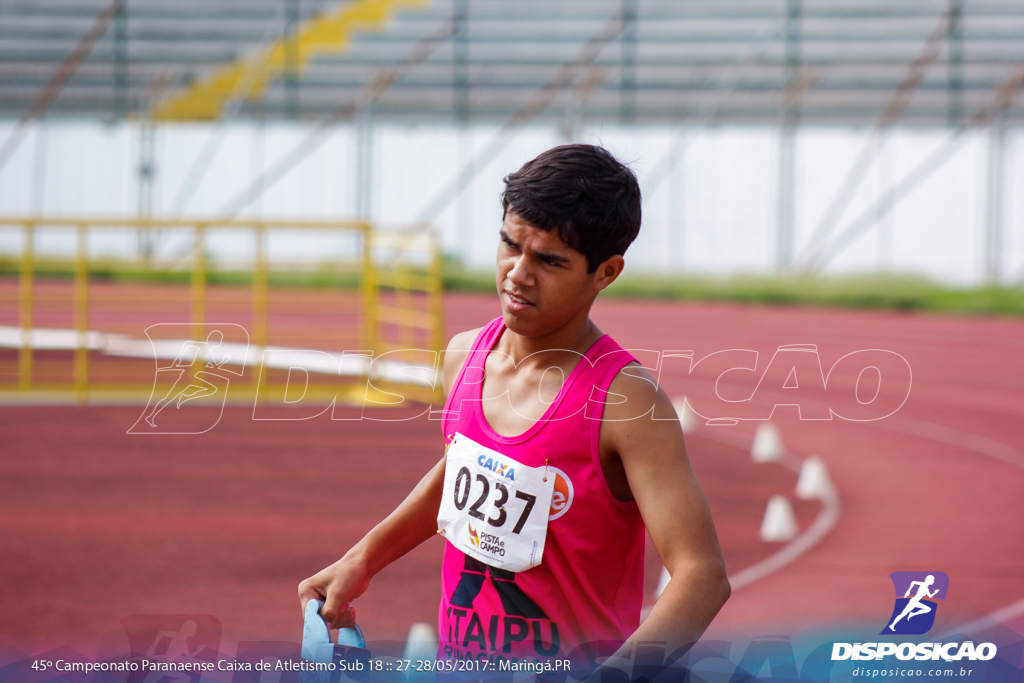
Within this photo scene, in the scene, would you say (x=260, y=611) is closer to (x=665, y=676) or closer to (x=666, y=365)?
(x=665, y=676)

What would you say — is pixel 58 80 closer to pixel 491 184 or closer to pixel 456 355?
pixel 491 184

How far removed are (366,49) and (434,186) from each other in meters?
3.92

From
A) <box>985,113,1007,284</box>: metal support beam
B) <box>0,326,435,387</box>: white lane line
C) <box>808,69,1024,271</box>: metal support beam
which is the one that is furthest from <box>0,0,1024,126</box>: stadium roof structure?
<box>0,326,435,387</box>: white lane line

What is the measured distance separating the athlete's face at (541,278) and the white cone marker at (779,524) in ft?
13.5

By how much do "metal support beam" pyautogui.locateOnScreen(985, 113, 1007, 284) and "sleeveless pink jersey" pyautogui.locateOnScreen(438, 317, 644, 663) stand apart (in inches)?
808

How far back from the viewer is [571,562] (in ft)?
5.04

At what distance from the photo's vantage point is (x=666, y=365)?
43.3 ft

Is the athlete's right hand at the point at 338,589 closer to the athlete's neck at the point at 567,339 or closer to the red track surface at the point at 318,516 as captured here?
the red track surface at the point at 318,516

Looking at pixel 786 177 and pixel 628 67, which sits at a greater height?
pixel 628 67

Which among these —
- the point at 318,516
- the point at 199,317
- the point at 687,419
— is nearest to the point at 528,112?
the point at 199,317

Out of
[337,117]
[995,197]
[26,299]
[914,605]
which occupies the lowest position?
[914,605]

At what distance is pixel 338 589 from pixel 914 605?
1.10 meters

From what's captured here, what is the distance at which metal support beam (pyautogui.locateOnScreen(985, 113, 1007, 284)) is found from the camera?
66.0 feet

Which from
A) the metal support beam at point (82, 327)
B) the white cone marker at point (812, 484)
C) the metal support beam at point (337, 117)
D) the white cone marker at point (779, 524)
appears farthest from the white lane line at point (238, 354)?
the metal support beam at point (337, 117)
